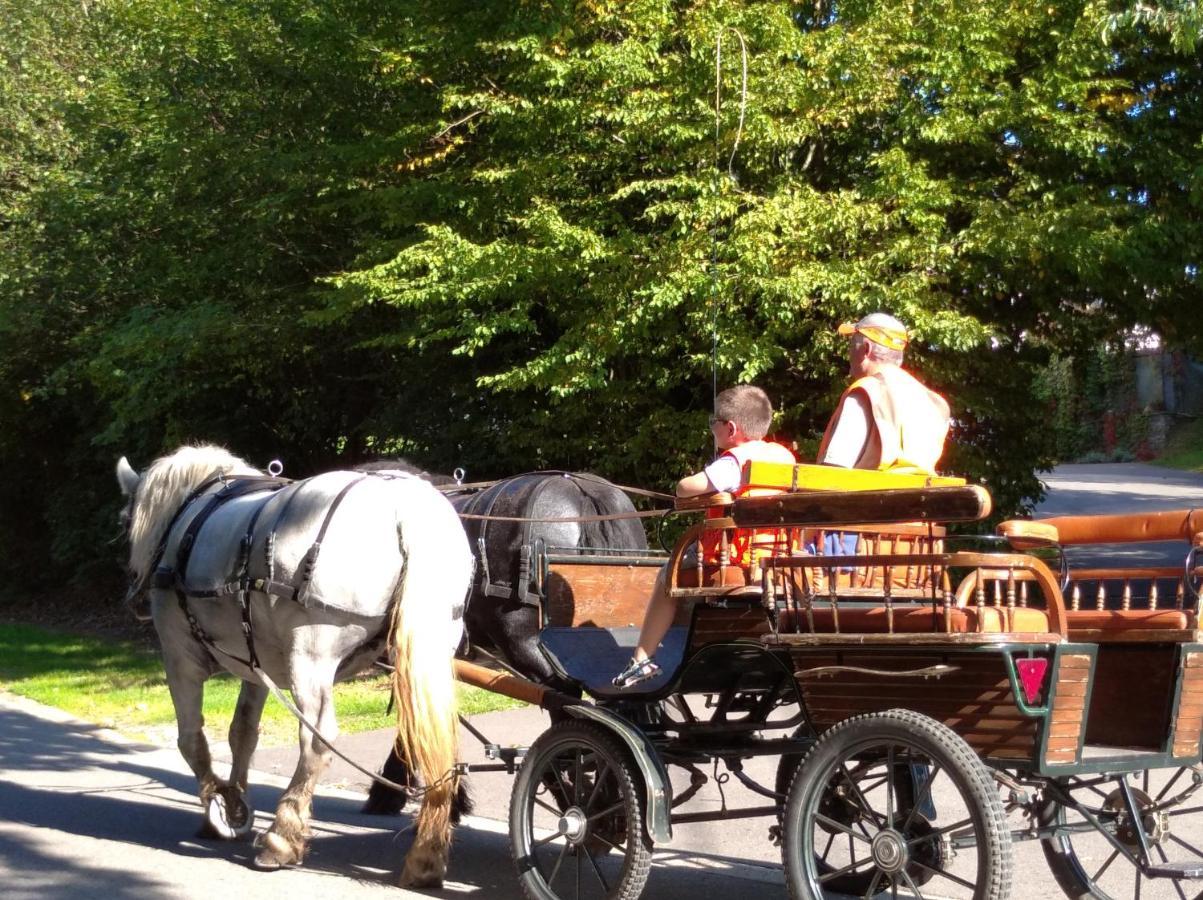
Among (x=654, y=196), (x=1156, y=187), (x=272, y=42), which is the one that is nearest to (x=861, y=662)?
(x=654, y=196)

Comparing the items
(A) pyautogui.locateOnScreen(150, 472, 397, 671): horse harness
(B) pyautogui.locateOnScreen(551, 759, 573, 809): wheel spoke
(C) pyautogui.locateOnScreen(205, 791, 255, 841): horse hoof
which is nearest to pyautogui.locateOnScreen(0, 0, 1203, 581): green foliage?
(A) pyautogui.locateOnScreen(150, 472, 397, 671): horse harness

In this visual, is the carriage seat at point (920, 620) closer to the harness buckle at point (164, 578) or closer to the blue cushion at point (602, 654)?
the blue cushion at point (602, 654)

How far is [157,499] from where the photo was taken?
713cm

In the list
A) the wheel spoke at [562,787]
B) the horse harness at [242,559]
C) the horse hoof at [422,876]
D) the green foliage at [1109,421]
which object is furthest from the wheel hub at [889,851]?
the green foliage at [1109,421]

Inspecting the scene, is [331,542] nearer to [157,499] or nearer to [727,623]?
[157,499]

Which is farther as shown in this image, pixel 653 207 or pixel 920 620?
pixel 653 207

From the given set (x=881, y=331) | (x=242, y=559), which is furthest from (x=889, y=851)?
(x=242, y=559)

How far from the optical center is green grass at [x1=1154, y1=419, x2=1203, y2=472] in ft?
117

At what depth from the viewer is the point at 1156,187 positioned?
37.0 ft

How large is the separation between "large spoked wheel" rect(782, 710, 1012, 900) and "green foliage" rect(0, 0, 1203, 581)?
16.2 ft

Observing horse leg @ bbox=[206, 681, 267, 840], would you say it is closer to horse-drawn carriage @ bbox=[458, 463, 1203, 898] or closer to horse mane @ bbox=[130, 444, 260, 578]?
horse mane @ bbox=[130, 444, 260, 578]

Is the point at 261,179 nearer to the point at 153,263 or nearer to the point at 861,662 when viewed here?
the point at 153,263

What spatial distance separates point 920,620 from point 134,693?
9.88 metres

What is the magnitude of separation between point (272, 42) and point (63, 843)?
1060cm
